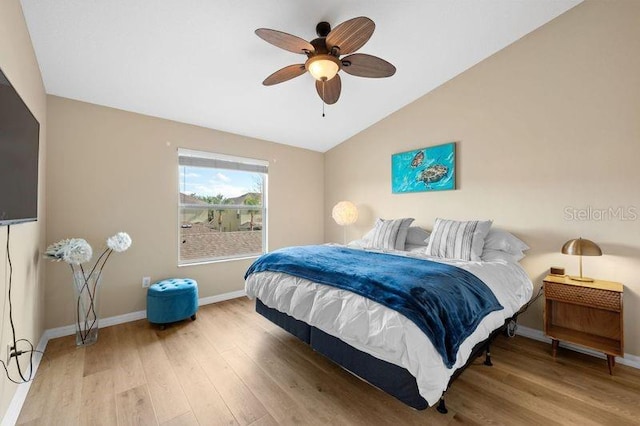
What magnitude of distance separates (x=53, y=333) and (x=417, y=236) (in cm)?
389

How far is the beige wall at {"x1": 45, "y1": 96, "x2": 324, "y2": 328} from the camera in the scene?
2.57 m

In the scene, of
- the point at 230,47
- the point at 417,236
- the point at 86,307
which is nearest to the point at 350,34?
the point at 230,47

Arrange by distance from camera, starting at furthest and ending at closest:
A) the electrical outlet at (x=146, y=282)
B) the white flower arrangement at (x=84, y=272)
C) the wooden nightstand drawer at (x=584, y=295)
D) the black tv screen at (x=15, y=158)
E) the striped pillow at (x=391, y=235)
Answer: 1. the striped pillow at (x=391, y=235)
2. the electrical outlet at (x=146, y=282)
3. the white flower arrangement at (x=84, y=272)
4. the wooden nightstand drawer at (x=584, y=295)
5. the black tv screen at (x=15, y=158)

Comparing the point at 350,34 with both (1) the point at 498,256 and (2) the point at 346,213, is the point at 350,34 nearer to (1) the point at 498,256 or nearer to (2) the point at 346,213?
(1) the point at 498,256

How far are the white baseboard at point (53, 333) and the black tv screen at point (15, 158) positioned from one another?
1117mm

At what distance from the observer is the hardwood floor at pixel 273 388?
1563 mm

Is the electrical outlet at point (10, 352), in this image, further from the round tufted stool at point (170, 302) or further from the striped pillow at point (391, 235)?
the striped pillow at point (391, 235)

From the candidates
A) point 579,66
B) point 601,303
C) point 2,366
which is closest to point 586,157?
point 579,66

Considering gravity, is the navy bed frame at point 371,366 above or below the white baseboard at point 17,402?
above

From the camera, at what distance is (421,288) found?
1541 mm

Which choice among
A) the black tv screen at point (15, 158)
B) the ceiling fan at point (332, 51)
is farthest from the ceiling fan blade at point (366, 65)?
the black tv screen at point (15, 158)

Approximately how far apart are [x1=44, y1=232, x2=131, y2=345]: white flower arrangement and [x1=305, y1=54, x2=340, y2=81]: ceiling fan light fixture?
236cm

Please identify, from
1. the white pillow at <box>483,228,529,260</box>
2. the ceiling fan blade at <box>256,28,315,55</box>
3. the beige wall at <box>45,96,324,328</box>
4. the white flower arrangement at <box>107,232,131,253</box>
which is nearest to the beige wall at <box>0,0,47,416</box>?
the beige wall at <box>45,96,324,328</box>

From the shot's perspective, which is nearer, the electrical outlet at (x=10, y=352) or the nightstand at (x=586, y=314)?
the electrical outlet at (x=10, y=352)
